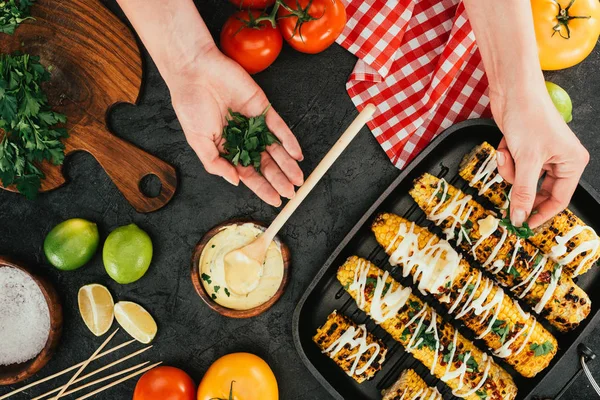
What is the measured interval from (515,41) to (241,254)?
196 cm

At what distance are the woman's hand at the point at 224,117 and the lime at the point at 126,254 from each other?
2.15 ft

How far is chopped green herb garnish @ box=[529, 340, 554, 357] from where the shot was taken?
296 centimetres

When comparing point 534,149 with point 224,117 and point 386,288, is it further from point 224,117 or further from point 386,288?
point 224,117

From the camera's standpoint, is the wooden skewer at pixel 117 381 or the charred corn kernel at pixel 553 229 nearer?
the charred corn kernel at pixel 553 229

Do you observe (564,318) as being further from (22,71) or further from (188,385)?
(22,71)

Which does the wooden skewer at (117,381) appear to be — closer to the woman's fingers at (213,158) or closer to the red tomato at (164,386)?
the red tomato at (164,386)

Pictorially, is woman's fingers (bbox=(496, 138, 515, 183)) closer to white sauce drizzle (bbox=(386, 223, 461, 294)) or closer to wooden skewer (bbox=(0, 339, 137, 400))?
white sauce drizzle (bbox=(386, 223, 461, 294))

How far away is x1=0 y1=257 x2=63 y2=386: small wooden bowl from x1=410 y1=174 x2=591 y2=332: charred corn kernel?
7.86 feet

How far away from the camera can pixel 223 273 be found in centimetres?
317

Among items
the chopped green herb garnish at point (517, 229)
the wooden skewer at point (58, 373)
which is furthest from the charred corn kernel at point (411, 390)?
the wooden skewer at point (58, 373)

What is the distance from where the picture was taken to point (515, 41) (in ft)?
8.57

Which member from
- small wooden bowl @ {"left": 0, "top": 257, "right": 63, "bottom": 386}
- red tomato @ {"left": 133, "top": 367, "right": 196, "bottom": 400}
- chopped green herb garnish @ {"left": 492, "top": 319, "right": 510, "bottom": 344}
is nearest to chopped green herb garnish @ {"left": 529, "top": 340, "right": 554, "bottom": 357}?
chopped green herb garnish @ {"left": 492, "top": 319, "right": 510, "bottom": 344}

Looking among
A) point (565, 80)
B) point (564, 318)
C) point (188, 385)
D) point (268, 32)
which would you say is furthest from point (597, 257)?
point (188, 385)

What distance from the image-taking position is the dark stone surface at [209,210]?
326 centimetres
